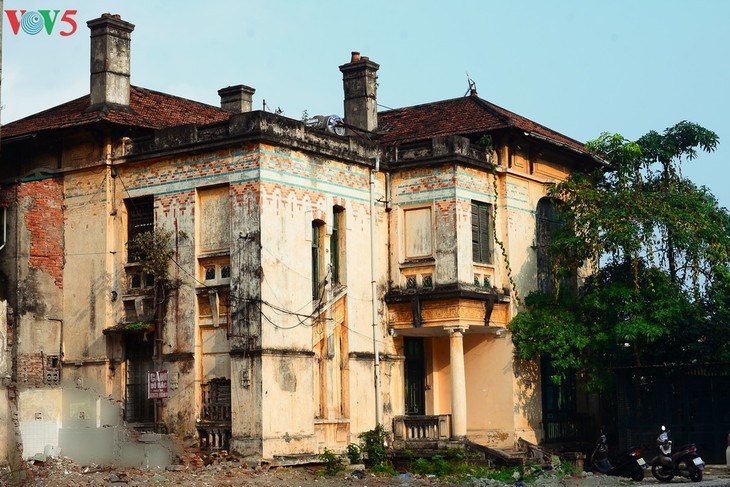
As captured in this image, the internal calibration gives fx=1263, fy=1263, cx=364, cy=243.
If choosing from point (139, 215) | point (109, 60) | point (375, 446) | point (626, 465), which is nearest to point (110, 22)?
point (109, 60)

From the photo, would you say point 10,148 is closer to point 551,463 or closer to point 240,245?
point 240,245

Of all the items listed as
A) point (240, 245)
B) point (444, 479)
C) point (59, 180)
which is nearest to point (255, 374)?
point (240, 245)

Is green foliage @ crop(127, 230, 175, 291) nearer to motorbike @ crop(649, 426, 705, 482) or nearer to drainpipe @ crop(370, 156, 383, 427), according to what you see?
drainpipe @ crop(370, 156, 383, 427)

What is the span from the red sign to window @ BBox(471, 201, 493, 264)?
27.5ft

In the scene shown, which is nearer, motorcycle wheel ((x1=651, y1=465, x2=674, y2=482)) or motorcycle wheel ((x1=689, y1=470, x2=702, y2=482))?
motorcycle wheel ((x1=689, y1=470, x2=702, y2=482))

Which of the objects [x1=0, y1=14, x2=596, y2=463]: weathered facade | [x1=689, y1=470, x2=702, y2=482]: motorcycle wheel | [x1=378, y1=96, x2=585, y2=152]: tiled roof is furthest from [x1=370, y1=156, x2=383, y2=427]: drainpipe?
[x1=689, y1=470, x2=702, y2=482]: motorcycle wheel

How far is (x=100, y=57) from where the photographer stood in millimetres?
30781

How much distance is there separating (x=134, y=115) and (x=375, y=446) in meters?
9.87

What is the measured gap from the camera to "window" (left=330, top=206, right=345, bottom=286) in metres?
30.4

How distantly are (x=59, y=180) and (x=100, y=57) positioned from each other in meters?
3.16

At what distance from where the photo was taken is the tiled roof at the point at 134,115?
3002 centimetres

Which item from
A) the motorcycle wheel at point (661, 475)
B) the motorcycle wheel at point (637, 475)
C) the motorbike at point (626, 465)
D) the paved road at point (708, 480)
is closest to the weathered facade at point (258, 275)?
the motorbike at point (626, 465)

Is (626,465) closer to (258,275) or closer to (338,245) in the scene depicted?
(338,245)

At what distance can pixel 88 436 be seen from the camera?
28812 millimetres
